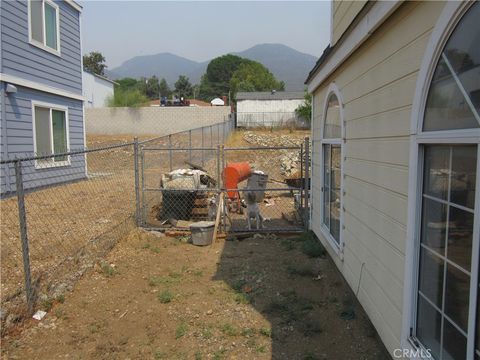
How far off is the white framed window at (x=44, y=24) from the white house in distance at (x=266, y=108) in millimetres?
29189

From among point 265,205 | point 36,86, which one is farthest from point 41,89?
point 265,205

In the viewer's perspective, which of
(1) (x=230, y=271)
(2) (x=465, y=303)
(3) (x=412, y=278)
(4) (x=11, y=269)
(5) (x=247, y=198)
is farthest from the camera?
(5) (x=247, y=198)

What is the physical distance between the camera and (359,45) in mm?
4066

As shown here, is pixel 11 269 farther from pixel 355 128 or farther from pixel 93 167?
pixel 93 167

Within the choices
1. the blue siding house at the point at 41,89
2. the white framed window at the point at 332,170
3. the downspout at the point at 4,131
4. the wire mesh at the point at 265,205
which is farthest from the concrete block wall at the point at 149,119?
the white framed window at the point at 332,170

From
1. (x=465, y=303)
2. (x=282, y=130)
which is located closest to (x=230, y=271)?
(x=465, y=303)

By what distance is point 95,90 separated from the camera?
121 feet

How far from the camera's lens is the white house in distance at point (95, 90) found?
35000 millimetres

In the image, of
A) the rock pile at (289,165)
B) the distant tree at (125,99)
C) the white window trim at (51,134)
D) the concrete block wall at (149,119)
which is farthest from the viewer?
the distant tree at (125,99)

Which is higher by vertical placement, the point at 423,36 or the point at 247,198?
the point at 423,36

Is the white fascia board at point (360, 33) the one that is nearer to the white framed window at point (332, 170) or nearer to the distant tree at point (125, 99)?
the white framed window at point (332, 170)

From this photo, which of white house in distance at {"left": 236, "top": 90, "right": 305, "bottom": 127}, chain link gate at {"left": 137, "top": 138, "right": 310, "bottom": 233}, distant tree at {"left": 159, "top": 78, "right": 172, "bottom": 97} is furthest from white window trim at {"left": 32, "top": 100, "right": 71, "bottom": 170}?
distant tree at {"left": 159, "top": 78, "right": 172, "bottom": 97}

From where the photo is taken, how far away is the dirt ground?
376cm

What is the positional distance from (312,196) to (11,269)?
4936mm
